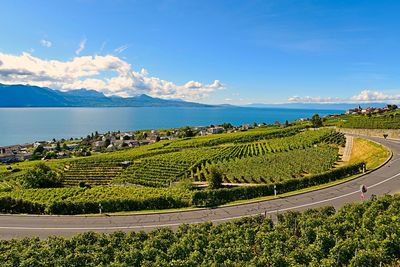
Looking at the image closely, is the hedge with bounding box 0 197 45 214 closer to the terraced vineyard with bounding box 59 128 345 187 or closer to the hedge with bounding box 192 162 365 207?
the hedge with bounding box 192 162 365 207

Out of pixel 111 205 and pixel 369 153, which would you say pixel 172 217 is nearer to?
pixel 111 205

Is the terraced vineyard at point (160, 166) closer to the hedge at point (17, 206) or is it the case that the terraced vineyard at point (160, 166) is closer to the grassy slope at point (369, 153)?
the grassy slope at point (369, 153)

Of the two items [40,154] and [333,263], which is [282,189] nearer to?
[333,263]

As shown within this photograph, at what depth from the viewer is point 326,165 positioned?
41.5 meters

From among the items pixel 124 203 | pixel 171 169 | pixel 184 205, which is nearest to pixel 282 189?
pixel 184 205

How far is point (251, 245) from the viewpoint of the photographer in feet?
51.9

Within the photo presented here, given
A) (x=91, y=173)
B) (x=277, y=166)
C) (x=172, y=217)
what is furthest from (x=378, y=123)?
(x=91, y=173)

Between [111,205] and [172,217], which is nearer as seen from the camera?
[172,217]

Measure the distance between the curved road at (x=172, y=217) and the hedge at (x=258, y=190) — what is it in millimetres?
1592

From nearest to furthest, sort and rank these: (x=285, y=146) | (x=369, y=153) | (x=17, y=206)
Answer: (x=17, y=206) → (x=369, y=153) → (x=285, y=146)

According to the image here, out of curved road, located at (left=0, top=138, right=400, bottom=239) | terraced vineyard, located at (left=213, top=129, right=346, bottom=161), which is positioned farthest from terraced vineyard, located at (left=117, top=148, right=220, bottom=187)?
curved road, located at (left=0, top=138, right=400, bottom=239)

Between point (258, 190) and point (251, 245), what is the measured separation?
13.0m

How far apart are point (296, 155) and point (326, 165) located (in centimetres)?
1040

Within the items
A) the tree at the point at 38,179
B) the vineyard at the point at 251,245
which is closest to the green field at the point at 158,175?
the tree at the point at 38,179
